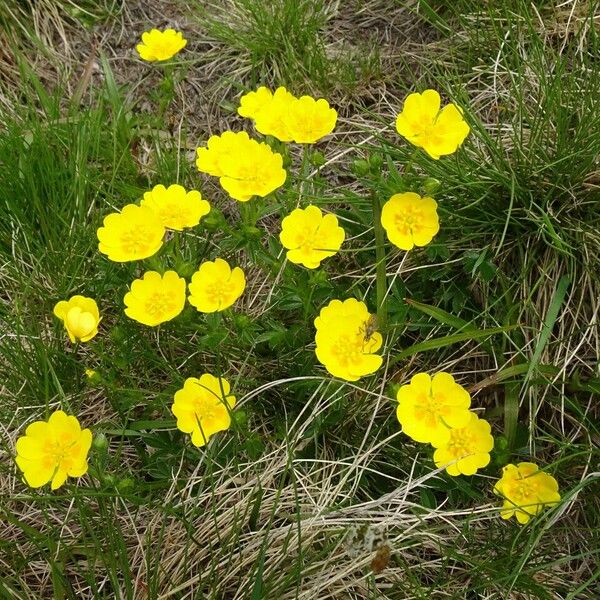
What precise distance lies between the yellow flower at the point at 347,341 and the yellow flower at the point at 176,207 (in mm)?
440

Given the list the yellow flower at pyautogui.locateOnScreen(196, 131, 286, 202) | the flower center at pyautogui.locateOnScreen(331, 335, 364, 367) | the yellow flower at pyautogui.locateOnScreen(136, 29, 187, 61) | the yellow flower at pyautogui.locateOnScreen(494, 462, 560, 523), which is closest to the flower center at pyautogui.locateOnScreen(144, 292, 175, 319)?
the yellow flower at pyautogui.locateOnScreen(196, 131, 286, 202)

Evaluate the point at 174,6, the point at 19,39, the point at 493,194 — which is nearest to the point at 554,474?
the point at 493,194

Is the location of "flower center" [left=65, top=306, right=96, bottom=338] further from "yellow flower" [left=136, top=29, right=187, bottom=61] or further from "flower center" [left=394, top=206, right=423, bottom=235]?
"yellow flower" [left=136, top=29, right=187, bottom=61]

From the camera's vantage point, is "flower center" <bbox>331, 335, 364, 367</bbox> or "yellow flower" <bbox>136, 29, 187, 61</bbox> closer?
"flower center" <bbox>331, 335, 364, 367</bbox>

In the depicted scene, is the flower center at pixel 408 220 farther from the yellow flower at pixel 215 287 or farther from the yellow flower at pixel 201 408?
the yellow flower at pixel 201 408

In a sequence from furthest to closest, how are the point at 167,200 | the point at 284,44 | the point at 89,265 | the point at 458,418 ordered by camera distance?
the point at 284,44
the point at 89,265
the point at 167,200
the point at 458,418

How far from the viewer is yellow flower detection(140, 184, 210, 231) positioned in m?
1.83

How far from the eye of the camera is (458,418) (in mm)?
A: 1688

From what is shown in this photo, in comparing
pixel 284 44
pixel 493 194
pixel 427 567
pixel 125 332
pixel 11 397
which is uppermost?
pixel 284 44

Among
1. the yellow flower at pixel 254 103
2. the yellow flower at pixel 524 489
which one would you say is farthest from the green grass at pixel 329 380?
the yellow flower at pixel 254 103

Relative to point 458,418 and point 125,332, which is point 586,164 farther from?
point 125,332

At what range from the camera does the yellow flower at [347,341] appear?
167cm

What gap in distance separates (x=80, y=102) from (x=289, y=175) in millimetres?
1247

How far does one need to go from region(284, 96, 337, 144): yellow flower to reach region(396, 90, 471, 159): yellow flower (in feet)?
0.70
